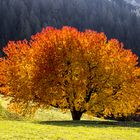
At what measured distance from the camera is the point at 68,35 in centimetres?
5950

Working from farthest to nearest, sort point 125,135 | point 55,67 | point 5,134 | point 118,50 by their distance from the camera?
1. point 118,50
2. point 55,67
3. point 125,135
4. point 5,134

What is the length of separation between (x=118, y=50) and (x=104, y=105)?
8967mm

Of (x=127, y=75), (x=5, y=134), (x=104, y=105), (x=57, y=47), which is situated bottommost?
(x=5, y=134)

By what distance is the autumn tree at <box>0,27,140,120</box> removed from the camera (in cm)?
5788

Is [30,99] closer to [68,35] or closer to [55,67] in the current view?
[55,67]

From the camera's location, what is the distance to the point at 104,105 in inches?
2330

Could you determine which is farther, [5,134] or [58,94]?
[58,94]

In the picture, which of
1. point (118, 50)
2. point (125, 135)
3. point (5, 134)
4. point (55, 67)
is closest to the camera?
point (5, 134)

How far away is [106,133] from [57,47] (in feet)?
71.3

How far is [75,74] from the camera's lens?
58156 millimetres

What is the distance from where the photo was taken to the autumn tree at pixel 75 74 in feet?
190

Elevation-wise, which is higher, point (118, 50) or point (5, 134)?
point (118, 50)

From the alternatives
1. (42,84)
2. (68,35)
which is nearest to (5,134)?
(42,84)

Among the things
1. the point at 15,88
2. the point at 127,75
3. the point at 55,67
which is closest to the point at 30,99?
the point at 15,88
